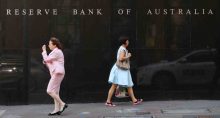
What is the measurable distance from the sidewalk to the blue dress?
65 centimetres

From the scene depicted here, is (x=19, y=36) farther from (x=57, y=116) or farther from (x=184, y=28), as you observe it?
(x=184, y=28)

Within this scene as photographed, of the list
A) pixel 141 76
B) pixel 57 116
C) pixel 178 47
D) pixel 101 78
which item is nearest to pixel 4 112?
pixel 57 116

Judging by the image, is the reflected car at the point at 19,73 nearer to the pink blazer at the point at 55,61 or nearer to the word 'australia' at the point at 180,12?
the pink blazer at the point at 55,61

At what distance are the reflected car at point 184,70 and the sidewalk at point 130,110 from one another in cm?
63

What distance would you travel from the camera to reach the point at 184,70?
1516 centimetres

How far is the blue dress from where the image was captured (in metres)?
14.4

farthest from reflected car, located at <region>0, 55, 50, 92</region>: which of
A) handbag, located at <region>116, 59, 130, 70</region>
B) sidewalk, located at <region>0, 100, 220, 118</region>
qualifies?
handbag, located at <region>116, 59, 130, 70</region>

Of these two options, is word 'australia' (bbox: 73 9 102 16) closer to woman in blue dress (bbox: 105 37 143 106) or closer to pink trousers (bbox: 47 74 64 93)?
woman in blue dress (bbox: 105 37 143 106)

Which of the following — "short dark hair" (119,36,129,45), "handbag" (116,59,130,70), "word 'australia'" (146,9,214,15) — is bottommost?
"handbag" (116,59,130,70)

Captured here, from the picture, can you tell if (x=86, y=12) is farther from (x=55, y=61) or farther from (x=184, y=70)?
(x=184, y=70)

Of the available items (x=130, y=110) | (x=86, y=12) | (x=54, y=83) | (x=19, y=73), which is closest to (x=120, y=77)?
(x=130, y=110)

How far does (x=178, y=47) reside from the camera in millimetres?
15148

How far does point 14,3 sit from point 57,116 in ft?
11.8

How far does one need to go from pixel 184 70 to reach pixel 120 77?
1950mm
